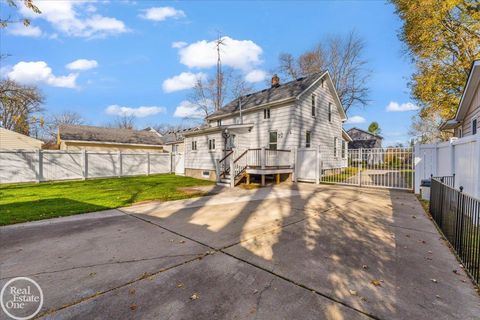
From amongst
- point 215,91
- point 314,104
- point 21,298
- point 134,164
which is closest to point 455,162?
point 21,298

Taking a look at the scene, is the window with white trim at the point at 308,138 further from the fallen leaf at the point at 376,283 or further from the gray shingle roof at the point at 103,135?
the gray shingle roof at the point at 103,135

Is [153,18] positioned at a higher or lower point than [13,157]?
higher

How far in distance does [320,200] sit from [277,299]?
583 centimetres

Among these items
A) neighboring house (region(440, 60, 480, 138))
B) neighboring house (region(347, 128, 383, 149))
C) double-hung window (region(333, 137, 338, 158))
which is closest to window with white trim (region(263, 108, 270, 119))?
double-hung window (region(333, 137, 338, 158))

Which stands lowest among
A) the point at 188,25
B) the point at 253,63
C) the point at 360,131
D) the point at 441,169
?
the point at 441,169

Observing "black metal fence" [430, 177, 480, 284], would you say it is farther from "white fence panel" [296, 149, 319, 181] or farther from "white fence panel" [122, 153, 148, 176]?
"white fence panel" [122, 153, 148, 176]

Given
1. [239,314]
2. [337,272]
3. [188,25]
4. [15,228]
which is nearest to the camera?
[239,314]

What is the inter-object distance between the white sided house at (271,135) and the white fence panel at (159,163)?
10.9 feet

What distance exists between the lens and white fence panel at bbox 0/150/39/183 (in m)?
12.8

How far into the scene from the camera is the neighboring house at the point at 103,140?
2158cm

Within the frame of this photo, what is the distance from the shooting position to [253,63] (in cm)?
2816

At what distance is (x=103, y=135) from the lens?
24.1 meters

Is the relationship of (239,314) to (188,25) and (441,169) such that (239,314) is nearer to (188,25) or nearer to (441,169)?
(441,169)

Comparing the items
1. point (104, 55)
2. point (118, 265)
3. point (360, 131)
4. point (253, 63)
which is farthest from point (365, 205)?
point (360, 131)
